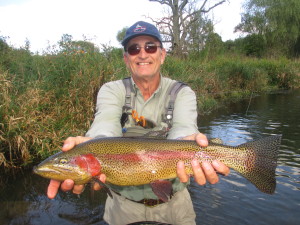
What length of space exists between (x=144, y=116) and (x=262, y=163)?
1.34 meters

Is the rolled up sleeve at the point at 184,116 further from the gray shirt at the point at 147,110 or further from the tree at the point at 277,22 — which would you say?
the tree at the point at 277,22

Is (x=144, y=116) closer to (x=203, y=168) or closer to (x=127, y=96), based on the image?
(x=127, y=96)

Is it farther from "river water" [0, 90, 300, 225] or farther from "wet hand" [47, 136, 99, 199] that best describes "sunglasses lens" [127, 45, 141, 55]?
"river water" [0, 90, 300, 225]

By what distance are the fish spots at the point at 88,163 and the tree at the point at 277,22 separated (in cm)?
3946

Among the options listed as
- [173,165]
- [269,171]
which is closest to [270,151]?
[269,171]

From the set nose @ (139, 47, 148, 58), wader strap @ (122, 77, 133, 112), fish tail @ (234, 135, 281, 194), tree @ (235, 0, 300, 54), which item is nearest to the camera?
fish tail @ (234, 135, 281, 194)

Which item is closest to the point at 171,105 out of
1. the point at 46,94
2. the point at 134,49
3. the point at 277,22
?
the point at 134,49

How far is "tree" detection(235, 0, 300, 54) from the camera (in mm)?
36388

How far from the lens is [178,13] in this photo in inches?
1024

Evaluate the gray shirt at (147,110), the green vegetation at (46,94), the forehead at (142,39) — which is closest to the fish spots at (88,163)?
the gray shirt at (147,110)

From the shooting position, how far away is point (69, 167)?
8.12 feet

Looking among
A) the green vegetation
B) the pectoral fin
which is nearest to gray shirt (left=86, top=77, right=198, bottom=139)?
the pectoral fin

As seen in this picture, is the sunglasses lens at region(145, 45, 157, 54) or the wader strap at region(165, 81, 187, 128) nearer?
the wader strap at region(165, 81, 187, 128)

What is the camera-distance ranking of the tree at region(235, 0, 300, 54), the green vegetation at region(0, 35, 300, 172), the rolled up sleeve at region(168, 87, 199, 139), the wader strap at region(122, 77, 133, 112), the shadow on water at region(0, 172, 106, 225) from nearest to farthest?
the rolled up sleeve at region(168, 87, 199, 139) < the wader strap at region(122, 77, 133, 112) < the shadow on water at region(0, 172, 106, 225) < the green vegetation at region(0, 35, 300, 172) < the tree at region(235, 0, 300, 54)
